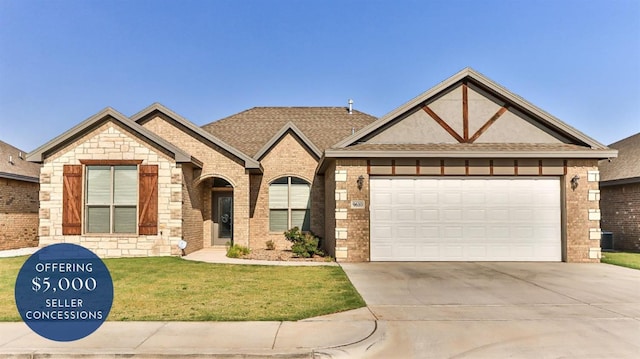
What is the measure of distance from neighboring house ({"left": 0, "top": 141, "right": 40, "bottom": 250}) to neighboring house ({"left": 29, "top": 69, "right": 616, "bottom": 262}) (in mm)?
3942

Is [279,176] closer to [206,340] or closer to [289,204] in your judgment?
[289,204]

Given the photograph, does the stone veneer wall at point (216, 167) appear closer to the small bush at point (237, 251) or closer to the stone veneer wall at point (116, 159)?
the small bush at point (237, 251)

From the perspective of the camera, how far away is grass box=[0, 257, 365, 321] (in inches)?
286

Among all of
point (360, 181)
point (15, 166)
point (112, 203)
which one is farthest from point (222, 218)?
point (15, 166)

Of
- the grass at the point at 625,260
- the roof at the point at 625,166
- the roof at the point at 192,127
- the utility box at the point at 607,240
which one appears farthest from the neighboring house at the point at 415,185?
the utility box at the point at 607,240

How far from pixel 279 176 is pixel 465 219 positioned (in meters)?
8.61

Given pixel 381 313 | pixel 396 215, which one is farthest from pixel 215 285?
pixel 396 215

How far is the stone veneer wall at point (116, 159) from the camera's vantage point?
51.4 ft

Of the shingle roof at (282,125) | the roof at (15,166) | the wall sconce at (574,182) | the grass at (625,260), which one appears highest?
the shingle roof at (282,125)

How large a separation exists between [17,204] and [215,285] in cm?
1435

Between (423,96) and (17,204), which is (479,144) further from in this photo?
(17,204)

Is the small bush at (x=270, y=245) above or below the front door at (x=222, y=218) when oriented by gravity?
below

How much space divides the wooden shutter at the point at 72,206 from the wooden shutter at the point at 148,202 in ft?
7.27

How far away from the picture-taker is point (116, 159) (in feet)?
52.0
